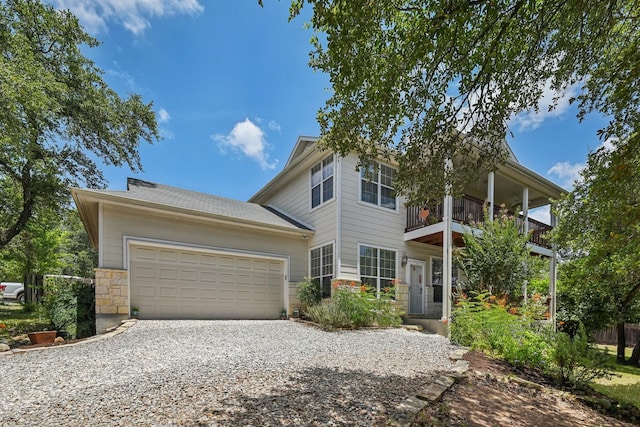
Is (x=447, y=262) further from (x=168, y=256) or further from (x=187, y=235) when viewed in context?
(x=168, y=256)

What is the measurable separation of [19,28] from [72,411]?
43.4 feet

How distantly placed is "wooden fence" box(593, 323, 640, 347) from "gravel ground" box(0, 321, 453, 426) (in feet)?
43.7

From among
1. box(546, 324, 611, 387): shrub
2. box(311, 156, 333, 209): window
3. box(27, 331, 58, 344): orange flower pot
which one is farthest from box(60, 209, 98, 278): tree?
box(546, 324, 611, 387): shrub

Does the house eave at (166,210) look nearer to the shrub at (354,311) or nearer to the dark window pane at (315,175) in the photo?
the dark window pane at (315,175)

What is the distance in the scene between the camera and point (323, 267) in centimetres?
1023

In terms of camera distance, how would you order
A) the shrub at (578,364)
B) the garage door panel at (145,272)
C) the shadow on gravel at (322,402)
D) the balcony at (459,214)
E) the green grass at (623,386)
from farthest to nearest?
the balcony at (459,214)
the garage door panel at (145,272)
the green grass at (623,386)
the shrub at (578,364)
the shadow on gravel at (322,402)

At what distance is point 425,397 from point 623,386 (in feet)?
24.0

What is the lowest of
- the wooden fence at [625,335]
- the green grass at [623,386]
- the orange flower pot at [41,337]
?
the wooden fence at [625,335]

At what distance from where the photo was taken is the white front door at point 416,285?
35.7 feet

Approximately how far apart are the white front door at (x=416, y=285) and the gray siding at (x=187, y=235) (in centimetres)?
371

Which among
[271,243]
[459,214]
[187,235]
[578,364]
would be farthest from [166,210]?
[578,364]

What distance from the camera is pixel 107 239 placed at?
7883mm

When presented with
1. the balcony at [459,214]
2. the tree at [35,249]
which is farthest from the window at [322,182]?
the tree at [35,249]

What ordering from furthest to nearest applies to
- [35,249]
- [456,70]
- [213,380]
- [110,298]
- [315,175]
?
1. [35,249]
2. [315,175]
3. [110,298]
4. [456,70]
5. [213,380]
